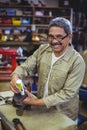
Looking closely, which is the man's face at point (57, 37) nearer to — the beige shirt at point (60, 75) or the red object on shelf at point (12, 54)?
the beige shirt at point (60, 75)

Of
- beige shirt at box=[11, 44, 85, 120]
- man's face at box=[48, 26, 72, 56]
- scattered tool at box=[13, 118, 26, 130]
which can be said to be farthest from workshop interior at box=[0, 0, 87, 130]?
scattered tool at box=[13, 118, 26, 130]

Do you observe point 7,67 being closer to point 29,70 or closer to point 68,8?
point 29,70

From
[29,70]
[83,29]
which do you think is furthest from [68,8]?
[29,70]

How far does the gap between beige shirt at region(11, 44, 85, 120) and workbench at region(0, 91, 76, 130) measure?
0.26 ft

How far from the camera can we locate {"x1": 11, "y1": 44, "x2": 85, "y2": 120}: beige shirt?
1.62 meters

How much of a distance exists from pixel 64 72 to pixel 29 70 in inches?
13.9

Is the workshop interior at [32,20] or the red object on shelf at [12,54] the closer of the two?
the red object on shelf at [12,54]

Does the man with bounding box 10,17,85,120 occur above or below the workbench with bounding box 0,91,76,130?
above

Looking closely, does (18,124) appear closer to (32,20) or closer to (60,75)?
(60,75)

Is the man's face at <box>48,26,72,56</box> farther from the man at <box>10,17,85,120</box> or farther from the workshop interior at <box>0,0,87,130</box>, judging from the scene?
the workshop interior at <box>0,0,87,130</box>

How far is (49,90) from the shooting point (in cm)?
180

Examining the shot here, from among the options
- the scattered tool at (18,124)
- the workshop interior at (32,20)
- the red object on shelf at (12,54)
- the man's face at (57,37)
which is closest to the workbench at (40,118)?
the scattered tool at (18,124)

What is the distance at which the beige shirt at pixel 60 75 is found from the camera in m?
1.62

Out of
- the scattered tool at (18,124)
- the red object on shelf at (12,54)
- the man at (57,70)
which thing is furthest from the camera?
the red object on shelf at (12,54)
